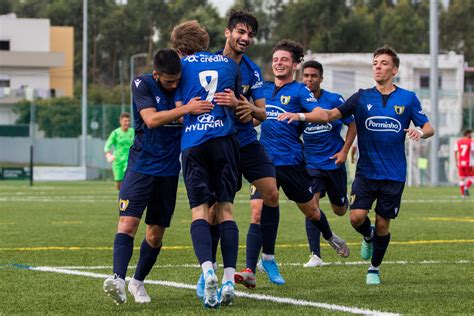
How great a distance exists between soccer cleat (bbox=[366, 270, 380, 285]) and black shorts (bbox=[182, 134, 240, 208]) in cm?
185

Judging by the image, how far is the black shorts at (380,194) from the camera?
33.0 feet

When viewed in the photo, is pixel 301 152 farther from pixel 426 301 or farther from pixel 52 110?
pixel 52 110

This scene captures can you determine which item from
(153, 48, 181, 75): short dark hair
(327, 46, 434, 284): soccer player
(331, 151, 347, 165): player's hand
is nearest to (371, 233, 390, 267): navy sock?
(327, 46, 434, 284): soccer player

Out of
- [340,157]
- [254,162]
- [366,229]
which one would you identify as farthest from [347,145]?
[254,162]

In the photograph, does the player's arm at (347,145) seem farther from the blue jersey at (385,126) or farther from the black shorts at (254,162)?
the black shorts at (254,162)

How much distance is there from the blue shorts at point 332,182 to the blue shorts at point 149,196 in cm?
402

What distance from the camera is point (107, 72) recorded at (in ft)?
343

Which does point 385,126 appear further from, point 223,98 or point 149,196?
point 149,196

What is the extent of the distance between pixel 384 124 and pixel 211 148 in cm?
226

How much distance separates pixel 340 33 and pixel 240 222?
71512mm

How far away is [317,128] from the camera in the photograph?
41.8 feet

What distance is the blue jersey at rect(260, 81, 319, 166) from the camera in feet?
34.7

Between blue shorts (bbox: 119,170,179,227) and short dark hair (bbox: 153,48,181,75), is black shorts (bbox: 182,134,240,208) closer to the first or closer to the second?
blue shorts (bbox: 119,170,179,227)

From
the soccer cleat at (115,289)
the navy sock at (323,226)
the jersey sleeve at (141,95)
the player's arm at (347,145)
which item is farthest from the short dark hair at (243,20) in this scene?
the navy sock at (323,226)
